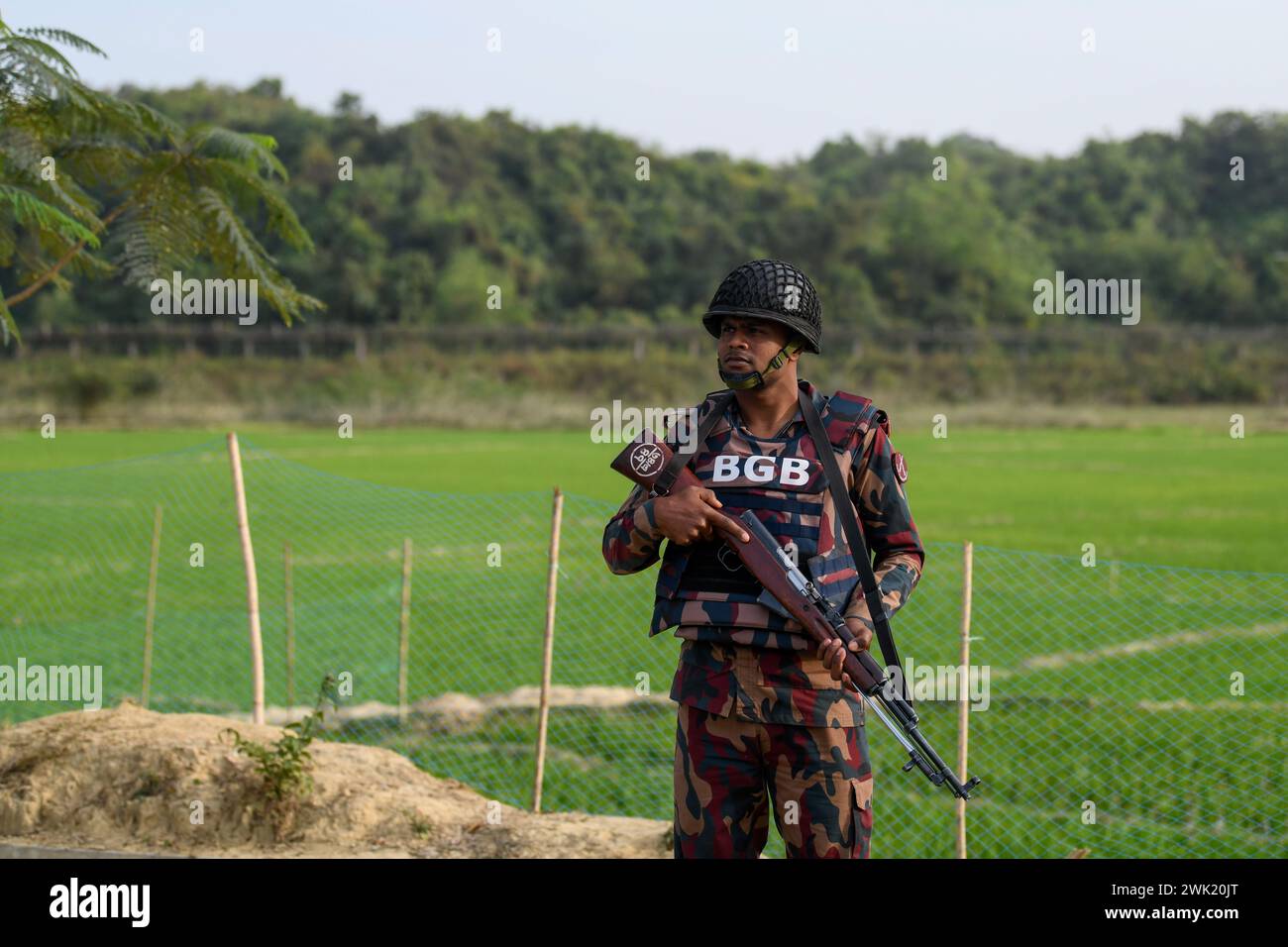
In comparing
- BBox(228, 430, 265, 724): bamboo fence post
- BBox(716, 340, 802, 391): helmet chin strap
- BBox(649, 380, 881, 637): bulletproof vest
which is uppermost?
BBox(716, 340, 802, 391): helmet chin strap

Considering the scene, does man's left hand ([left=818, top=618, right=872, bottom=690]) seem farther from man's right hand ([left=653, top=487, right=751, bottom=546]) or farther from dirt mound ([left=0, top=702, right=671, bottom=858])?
dirt mound ([left=0, top=702, right=671, bottom=858])

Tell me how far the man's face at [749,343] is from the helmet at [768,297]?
3 cm

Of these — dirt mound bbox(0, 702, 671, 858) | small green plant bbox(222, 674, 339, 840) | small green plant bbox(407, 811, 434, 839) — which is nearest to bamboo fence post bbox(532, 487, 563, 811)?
dirt mound bbox(0, 702, 671, 858)

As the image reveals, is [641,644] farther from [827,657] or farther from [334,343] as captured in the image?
[334,343]

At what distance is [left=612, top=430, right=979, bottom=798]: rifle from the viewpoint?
13.3 feet

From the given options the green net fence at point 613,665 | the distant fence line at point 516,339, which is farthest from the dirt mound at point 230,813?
the distant fence line at point 516,339

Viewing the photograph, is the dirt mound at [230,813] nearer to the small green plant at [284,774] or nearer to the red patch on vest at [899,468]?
the small green plant at [284,774]

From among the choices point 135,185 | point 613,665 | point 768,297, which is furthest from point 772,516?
point 613,665

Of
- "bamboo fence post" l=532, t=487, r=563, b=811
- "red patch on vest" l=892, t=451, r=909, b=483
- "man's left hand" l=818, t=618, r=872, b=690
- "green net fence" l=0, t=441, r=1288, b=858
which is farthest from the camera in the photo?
"green net fence" l=0, t=441, r=1288, b=858

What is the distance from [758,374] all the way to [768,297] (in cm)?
21

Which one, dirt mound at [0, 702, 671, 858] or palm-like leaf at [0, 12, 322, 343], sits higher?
palm-like leaf at [0, 12, 322, 343]

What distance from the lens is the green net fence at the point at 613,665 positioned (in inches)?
360

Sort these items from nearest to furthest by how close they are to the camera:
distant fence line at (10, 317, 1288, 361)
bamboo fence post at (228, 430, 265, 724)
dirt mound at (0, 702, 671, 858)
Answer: dirt mound at (0, 702, 671, 858) → bamboo fence post at (228, 430, 265, 724) → distant fence line at (10, 317, 1288, 361)

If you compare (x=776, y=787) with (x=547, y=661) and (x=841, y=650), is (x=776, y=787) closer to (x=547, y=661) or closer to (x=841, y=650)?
(x=841, y=650)
